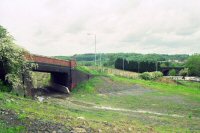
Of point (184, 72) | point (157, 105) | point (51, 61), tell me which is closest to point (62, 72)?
point (51, 61)

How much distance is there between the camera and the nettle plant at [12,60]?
32.3 metres

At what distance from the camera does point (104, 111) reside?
3428 cm

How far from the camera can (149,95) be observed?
5347cm

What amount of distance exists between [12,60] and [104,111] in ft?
30.2

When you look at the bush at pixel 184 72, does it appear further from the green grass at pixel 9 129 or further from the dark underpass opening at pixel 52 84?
the green grass at pixel 9 129

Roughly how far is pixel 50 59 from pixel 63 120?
1240 inches

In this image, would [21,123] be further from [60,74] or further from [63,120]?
[60,74]

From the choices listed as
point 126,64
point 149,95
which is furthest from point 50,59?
point 126,64

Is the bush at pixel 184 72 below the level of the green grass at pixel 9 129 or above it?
below

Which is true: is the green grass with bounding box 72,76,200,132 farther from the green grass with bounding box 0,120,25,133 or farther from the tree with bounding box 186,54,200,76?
the tree with bounding box 186,54,200,76

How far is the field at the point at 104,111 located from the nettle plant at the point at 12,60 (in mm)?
3344

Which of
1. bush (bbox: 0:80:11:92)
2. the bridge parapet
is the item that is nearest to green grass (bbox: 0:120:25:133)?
bush (bbox: 0:80:11:92)

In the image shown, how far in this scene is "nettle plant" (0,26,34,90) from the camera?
32.3 meters

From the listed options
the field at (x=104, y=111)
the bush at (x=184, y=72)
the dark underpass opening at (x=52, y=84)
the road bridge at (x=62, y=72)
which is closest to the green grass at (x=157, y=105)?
the field at (x=104, y=111)
